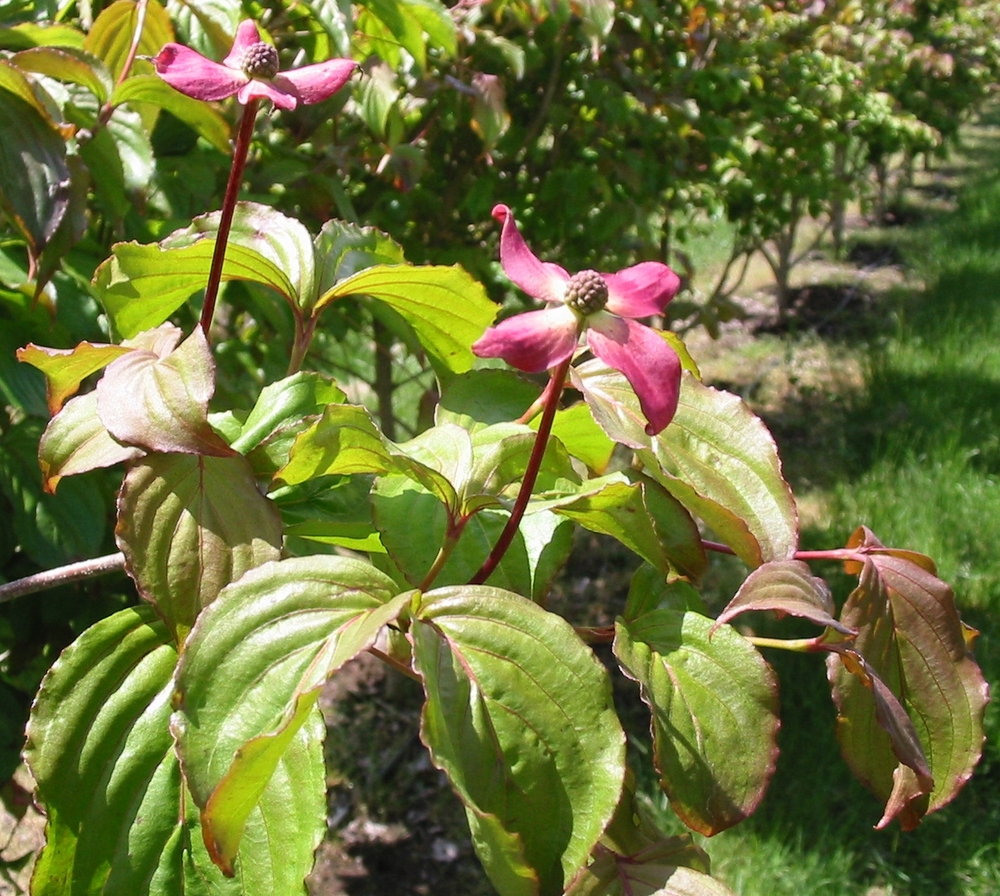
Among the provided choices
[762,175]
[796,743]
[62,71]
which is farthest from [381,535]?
[762,175]

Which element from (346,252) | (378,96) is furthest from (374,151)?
(346,252)

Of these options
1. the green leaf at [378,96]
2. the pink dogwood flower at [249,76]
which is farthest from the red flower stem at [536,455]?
the green leaf at [378,96]

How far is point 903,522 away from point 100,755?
2.99 metres

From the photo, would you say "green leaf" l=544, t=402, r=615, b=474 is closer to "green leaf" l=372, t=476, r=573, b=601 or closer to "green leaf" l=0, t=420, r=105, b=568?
"green leaf" l=372, t=476, r=573, b=601

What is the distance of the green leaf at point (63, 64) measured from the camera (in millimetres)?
923

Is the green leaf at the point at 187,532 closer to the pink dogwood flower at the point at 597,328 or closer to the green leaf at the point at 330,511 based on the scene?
the green leaf at the point at 330,511

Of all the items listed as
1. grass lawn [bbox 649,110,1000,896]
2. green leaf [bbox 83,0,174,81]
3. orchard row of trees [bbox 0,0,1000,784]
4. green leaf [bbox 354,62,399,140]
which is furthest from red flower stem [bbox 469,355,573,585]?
grass lawn [bbox 649,110,1000,896]

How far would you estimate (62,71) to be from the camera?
93cm

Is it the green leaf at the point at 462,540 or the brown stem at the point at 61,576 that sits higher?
the green leaf at the point at 462,540

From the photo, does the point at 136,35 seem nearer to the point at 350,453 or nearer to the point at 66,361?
the point at 66,361

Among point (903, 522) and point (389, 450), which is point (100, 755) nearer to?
point (389, 450)

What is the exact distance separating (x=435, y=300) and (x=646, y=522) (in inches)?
10.0

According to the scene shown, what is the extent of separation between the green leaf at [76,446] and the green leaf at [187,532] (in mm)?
20

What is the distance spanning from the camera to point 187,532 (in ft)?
2.07
